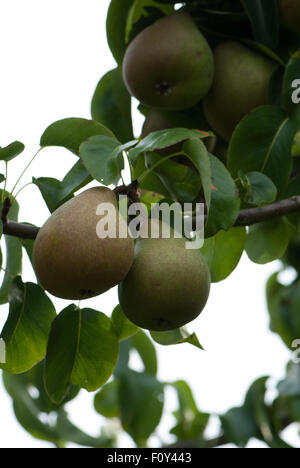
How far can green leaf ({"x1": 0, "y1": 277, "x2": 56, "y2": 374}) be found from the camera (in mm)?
1450

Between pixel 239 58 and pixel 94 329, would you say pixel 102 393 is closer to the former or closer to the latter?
pixel 94 329

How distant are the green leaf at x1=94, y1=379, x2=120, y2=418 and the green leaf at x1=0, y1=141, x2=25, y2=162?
1515mm

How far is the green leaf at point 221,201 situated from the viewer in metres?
1.28

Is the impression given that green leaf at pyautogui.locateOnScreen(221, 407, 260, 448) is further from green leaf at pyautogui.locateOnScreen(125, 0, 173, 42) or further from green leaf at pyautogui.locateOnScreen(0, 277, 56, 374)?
Answer: green leaf at pyautogui.locateOnScreen(125, 0, 173, 42)

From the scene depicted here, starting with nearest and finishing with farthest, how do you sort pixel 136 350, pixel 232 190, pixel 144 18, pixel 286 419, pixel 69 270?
pixel 69 270
pixel 232 190
pixel 144 18
pixel 286 419
pixel 136 350

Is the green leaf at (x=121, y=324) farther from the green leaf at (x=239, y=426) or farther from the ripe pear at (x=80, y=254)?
the green leaf at (x=239, y=426)

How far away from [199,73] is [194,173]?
240mm

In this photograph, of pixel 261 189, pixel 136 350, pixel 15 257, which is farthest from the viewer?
pixel 136 350

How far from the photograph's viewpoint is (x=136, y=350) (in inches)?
104

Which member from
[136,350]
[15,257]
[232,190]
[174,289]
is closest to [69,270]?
[174,289]

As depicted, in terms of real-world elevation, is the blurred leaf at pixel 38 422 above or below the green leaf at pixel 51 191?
below

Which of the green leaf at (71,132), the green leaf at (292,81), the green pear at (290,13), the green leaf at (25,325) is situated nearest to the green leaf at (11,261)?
the green leaf at (25,325)

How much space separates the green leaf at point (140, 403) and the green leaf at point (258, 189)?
1303mm

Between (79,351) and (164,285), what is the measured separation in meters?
0.33
